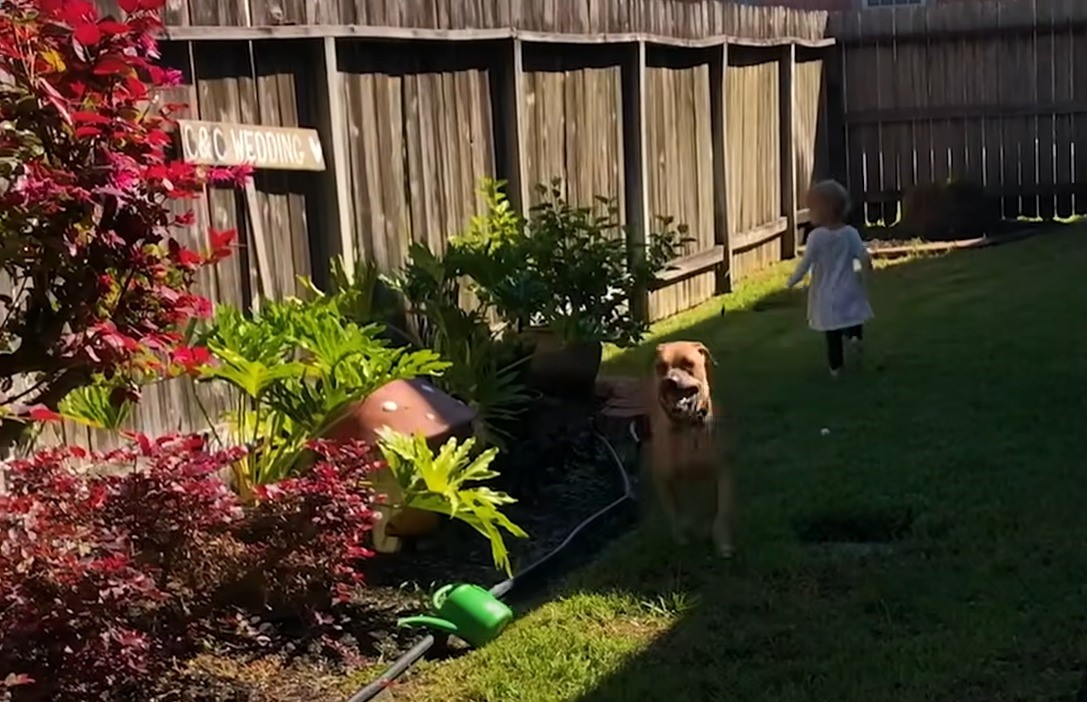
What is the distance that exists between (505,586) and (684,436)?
84 centimetres

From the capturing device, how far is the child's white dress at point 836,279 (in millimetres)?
8047

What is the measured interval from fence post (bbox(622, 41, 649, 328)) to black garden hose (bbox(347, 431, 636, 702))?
3.68 m

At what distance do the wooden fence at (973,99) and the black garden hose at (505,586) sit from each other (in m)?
9.54

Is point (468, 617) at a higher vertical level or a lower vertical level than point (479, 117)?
lower

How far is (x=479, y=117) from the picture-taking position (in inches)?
308

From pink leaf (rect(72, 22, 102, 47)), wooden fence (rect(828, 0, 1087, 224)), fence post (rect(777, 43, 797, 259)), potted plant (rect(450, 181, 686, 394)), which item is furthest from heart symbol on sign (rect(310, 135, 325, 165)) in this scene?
wooden fence (rect(828, 0, 1087, 224))

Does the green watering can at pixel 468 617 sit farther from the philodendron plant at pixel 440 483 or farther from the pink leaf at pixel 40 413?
the pink leaf at pixel 40 413

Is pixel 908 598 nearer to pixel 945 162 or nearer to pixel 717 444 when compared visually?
pixel 717 444

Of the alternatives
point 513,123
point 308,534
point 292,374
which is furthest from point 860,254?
point 308,534

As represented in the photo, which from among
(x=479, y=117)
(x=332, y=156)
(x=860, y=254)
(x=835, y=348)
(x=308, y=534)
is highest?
(x=479, y=117)

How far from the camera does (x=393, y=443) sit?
471cm

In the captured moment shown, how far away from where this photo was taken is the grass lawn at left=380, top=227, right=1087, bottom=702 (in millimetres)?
3953

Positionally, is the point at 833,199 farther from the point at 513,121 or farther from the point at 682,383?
the point at 682,383

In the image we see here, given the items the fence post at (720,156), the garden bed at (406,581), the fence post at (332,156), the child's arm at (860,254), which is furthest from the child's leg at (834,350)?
the fence post at (720,156)
